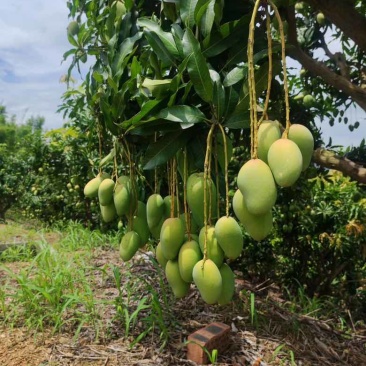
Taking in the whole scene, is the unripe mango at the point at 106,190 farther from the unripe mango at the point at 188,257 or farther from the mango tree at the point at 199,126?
the unripe mango at the point at 188,257

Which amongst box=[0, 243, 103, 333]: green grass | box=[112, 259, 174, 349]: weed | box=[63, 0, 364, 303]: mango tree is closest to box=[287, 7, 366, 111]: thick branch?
box=[63, 0, 364, 303]: mango tree

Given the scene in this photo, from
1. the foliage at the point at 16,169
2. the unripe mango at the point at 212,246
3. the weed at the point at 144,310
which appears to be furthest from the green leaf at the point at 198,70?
the foliage at the point at 16,169

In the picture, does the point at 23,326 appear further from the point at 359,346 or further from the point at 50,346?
the point at 359,346

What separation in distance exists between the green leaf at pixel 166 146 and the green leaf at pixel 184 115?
0.06m

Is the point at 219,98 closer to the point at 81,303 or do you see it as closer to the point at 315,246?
the point at 81,303

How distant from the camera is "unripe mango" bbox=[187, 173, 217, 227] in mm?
749

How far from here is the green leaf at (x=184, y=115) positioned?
0.74 meters

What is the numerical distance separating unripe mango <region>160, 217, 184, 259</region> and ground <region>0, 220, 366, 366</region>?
0.88 meters

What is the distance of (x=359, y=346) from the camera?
1975 mm

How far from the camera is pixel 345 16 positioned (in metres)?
1.32

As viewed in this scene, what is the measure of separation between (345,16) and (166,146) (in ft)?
2.81

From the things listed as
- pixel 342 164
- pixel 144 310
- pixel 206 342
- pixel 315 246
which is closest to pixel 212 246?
pixel 206 342

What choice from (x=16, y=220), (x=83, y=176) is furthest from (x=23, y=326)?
(x=16, y=220)

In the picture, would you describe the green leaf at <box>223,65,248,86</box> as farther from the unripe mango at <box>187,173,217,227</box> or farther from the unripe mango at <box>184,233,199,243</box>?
the unripe mango at <box>184,233,199,243</box>
